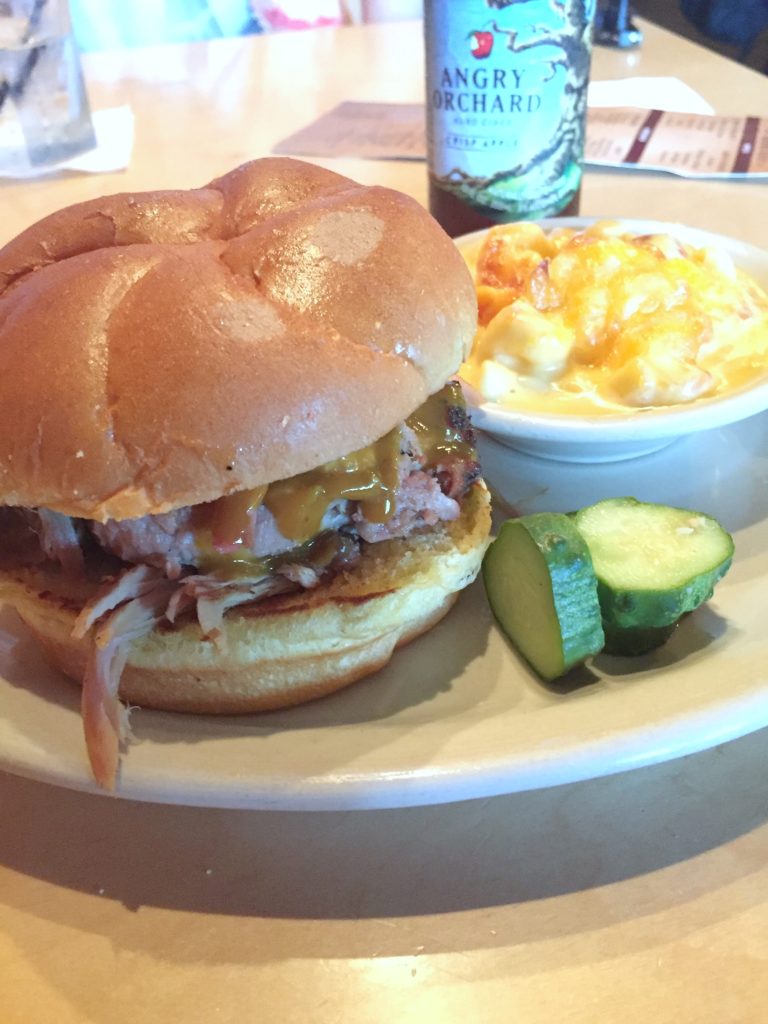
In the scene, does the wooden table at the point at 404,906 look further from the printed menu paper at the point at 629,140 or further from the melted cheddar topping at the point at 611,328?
the printed menu paper at the point at 629,140

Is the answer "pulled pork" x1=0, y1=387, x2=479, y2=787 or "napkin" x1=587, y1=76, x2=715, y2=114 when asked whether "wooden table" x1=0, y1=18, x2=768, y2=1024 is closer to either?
"pulled pork" x1=0, y1=387, x2=479, y2=787

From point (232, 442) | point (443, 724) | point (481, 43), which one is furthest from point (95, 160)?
point (443, 724)

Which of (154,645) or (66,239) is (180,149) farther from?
(154,645)

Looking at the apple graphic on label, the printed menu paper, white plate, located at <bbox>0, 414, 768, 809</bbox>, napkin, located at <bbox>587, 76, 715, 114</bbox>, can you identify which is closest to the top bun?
white plate, located at <bbox>0, 414, 768, 809</bbox>

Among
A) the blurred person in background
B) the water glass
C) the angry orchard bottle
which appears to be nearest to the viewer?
the angry orchard bottle

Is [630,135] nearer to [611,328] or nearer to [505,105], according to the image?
[505,105]
